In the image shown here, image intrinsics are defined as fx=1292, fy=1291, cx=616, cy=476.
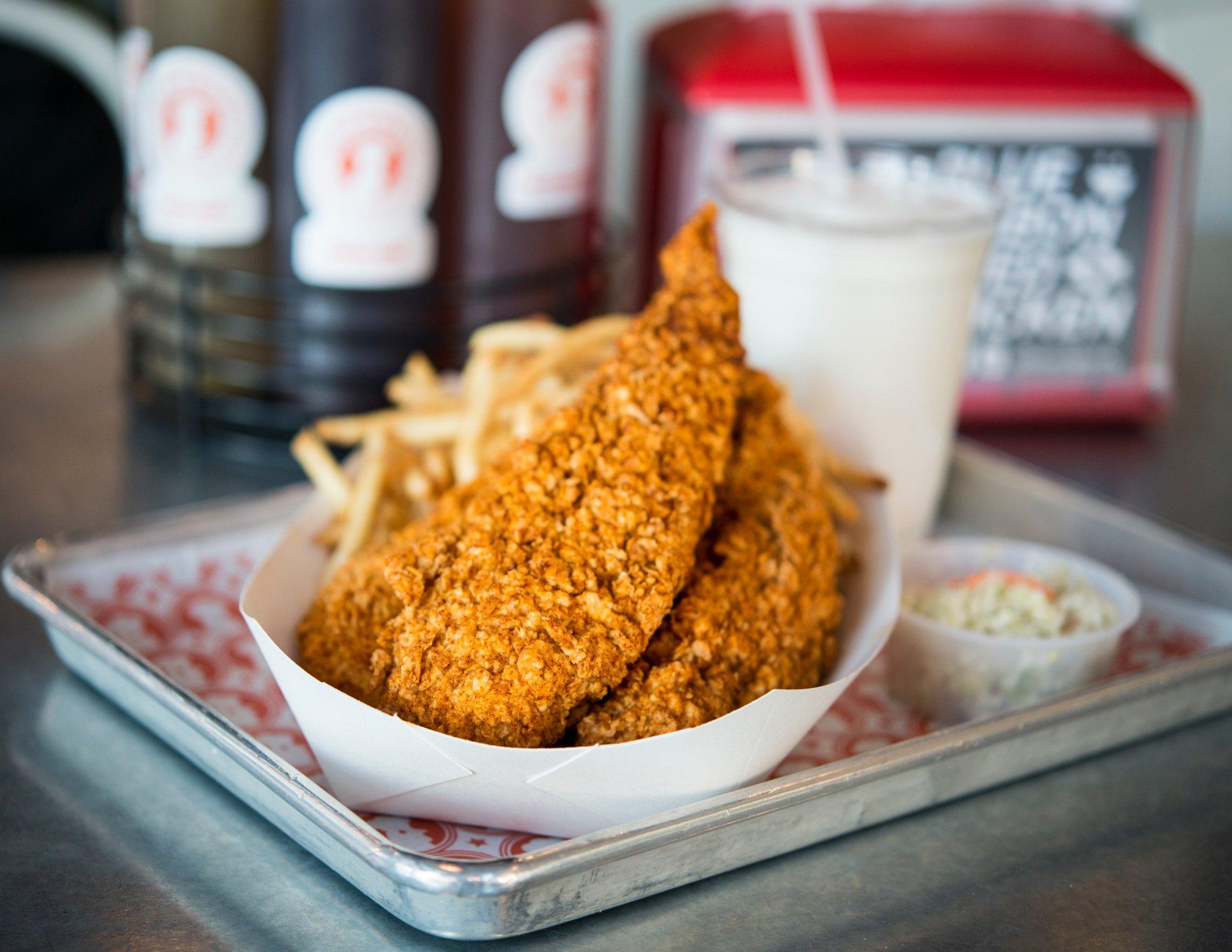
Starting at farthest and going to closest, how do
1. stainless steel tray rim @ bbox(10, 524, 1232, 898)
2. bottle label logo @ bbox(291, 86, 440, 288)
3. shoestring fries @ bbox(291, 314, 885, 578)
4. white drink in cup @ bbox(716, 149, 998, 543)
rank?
bottle label logo @ bbox(291, 86, 440, 288)
white drink in cup @ bbox(716, 149, 998, 543)
shoestring fries @ bbox(291, 314, 885, 578)
stainless steel tray rim @ bbox(10, 524, 1232, 898)

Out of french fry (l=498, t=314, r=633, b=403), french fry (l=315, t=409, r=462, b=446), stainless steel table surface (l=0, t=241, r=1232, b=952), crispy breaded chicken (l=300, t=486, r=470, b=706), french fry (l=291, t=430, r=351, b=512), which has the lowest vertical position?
stainless steel table surface (l=0, t=241, r=1232, b=952)

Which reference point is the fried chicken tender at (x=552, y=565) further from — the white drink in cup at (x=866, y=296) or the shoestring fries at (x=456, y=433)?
the white drink in cup at (x=866, y=296)

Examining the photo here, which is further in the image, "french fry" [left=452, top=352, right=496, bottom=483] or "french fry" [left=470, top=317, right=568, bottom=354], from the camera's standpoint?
"french fry" [left=470, top=317, right=568, bottom=354]

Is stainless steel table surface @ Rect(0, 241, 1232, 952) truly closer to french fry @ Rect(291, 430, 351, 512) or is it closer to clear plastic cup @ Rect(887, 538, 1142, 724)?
clear plastic cup @ Rect(887, 538, 1142, 724)

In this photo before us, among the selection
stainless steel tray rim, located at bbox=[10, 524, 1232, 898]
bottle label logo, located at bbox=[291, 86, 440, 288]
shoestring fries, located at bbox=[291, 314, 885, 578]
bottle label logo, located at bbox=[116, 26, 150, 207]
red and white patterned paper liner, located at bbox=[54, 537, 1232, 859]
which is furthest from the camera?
bottle label logo, located at bbox=[116, 26, 150, 207]

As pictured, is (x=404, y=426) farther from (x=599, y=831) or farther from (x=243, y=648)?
(x=599, y=831)

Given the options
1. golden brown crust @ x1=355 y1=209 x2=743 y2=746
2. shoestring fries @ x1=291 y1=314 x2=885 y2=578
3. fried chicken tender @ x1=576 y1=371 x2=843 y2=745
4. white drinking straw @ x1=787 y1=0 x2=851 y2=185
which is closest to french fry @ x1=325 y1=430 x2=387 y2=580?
shoestring fries @ x1=291 y1=314 x2=885 y2=578
